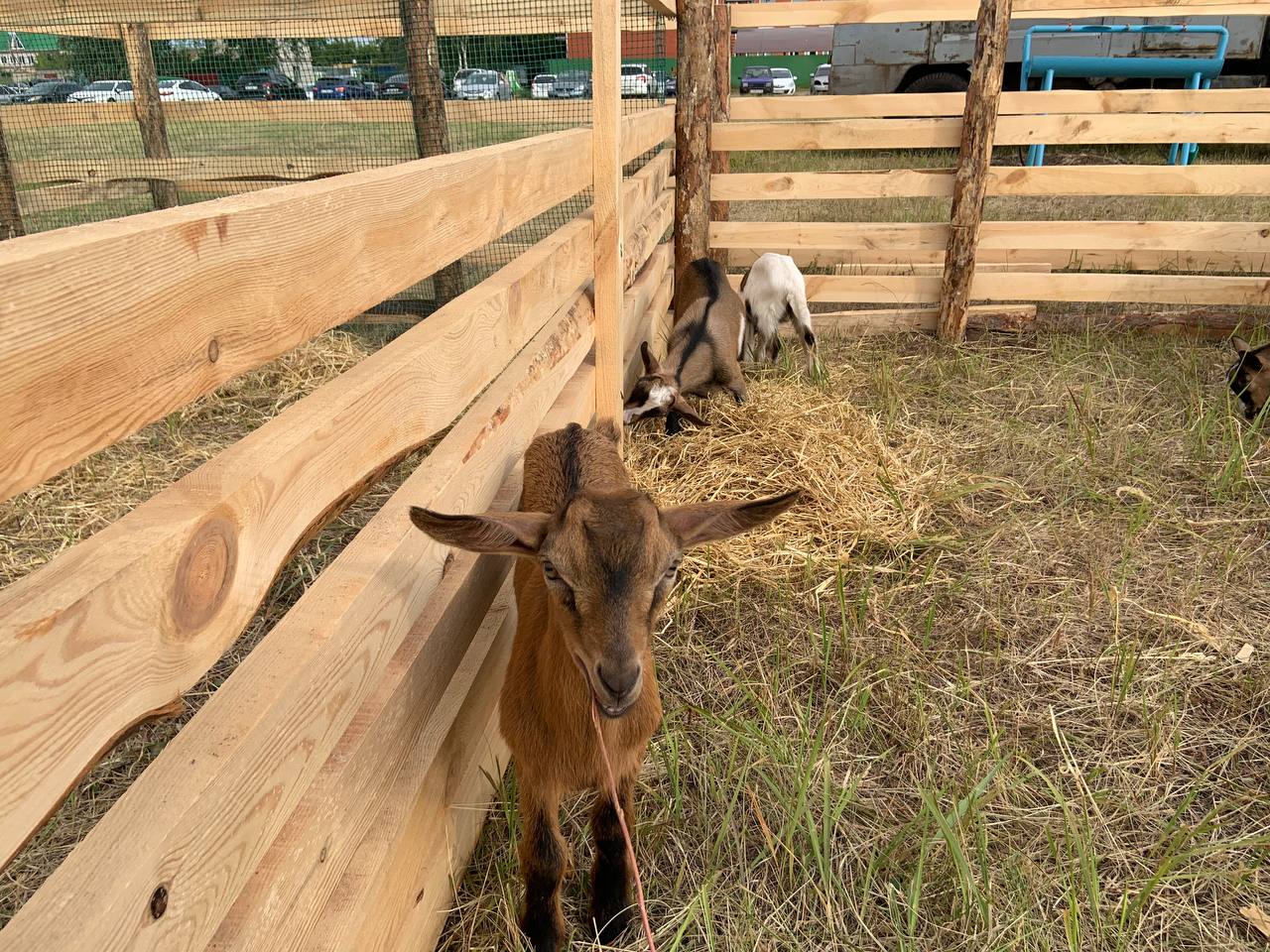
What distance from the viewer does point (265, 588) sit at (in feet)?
4.63

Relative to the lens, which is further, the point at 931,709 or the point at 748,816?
the point at 931,709

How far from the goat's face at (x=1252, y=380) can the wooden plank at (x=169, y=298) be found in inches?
214

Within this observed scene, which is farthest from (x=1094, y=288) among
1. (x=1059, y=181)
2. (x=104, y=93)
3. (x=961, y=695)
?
(x=104, y=93)

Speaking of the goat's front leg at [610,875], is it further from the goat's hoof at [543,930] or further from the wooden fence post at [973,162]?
the wooden fence post at [973,162]

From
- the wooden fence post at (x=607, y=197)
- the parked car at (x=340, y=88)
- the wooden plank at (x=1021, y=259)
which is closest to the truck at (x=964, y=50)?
the wooden plank at (x=1021, y=259)

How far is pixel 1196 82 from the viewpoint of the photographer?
13367mm

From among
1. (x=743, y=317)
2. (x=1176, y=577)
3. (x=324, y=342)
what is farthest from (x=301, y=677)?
(x=743, y=317)

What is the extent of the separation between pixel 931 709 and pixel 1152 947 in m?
0.97

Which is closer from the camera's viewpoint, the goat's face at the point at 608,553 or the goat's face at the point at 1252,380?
the goat's face at the point at 608,553

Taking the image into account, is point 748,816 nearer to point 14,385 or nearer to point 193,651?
point 193,651

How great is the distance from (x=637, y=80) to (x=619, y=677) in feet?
24.8

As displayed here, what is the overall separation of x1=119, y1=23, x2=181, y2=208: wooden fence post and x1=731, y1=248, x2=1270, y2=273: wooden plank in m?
4.75

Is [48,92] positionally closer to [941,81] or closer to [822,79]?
[941,81]

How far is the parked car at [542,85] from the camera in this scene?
6355mm
